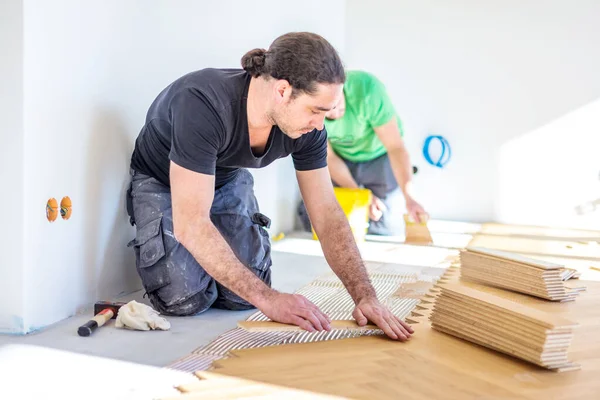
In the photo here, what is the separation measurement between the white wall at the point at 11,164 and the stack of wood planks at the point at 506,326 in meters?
1.49

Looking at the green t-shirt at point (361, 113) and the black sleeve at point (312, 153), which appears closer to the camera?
the black sleeve at point (312, 153)

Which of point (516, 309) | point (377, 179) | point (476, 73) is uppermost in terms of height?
point (476, 73)

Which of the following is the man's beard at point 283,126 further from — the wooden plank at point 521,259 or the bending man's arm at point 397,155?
the bending man's arm at point 397,155

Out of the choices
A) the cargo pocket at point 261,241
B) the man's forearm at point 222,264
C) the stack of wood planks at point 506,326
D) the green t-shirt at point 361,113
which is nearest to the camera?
the stack of wood planks at point 506,326

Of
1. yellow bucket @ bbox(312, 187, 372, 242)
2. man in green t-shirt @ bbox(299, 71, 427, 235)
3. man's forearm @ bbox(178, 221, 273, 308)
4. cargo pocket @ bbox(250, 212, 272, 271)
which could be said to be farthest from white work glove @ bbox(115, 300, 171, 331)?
yellow bucket @ bbox(312, 187, 372, 242)

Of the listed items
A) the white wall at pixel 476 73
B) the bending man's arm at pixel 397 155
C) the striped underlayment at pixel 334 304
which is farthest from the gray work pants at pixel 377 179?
the white wall at pixel 476 73

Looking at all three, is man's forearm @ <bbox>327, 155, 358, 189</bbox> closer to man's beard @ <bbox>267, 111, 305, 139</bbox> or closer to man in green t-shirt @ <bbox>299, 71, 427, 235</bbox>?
man in green t-shirt @ <bbox>299, 71, 427, 235</bbox>

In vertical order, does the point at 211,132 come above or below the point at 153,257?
above

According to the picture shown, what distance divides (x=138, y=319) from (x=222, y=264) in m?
0.52

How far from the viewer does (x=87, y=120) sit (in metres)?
2.89

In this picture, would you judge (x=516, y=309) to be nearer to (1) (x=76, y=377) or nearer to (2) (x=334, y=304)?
(2) (x=334, y=304)

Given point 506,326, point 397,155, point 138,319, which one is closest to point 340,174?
point 397,155

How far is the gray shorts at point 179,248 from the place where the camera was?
2.88m

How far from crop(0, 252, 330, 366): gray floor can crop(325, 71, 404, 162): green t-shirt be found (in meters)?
1.99
